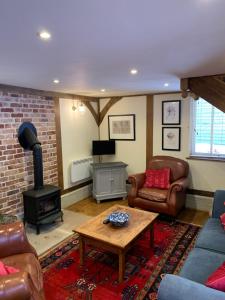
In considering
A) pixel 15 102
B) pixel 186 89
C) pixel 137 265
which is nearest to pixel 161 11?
pixel 186 89

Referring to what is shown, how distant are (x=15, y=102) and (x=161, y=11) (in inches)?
114

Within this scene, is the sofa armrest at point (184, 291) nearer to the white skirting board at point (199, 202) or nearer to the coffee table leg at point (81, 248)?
the coffee table leg at point (81, 248)

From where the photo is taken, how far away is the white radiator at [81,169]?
470 cm

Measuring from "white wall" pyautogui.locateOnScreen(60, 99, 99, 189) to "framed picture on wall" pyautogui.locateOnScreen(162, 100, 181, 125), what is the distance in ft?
5.33

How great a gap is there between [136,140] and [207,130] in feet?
4.74

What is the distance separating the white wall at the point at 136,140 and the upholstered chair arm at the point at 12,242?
3243mm

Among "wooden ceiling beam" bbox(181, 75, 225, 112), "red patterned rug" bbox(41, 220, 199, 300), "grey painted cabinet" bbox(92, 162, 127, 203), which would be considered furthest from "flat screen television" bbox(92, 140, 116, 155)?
"wooden ceiling beam" bbox(181, 75, 225, 112)

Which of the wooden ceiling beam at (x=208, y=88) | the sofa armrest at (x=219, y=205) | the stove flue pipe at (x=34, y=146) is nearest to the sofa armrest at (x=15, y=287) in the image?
the sofa armrest at (x=219, y=205)

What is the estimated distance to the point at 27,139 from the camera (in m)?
3.60

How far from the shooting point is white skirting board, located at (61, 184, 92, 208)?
455 cm

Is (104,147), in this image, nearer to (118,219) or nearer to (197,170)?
(197,170)

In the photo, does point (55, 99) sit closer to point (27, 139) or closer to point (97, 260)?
point (27, 139)

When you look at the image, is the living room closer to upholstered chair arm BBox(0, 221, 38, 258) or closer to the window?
the window

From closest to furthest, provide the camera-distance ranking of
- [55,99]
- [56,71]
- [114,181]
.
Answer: [56,71], [55,99], [114,181]
